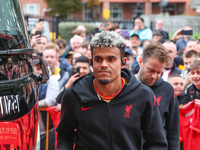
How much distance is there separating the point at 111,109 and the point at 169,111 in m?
1.14

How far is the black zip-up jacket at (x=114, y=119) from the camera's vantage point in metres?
2.43

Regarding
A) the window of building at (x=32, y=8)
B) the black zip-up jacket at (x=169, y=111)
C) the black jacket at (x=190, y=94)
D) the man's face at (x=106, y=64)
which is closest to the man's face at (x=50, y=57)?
the black jacket at (x=190, y=94)

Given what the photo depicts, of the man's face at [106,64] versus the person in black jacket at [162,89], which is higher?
the man's face at [106,64]

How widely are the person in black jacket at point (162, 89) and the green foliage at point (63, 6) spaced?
29.7 m

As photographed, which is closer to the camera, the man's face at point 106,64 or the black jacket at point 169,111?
the man's face at point 106,64

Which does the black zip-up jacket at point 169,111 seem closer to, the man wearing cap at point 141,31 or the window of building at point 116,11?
the man wearing cap at point 141,31

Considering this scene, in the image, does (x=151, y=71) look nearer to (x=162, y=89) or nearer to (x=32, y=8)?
(x=162, y=89)

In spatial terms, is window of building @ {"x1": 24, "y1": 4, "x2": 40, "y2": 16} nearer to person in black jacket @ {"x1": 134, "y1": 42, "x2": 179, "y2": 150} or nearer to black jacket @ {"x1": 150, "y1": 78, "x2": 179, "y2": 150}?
person in black jacket @ {"x1": 134, "y1": 42, "x2": 179, "y2": 150}

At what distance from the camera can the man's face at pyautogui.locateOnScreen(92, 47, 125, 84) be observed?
8.02 feet

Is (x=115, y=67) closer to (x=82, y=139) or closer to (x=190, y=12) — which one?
(x=82, y=139)

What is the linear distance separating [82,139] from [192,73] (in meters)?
3.05

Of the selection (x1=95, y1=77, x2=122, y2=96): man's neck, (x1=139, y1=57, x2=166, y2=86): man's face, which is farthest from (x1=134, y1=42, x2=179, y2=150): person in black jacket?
(x1=95, y1=77, x2=122, y2=96): man's neck

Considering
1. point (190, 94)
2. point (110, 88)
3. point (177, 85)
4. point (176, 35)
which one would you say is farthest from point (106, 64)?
point (176, 35)

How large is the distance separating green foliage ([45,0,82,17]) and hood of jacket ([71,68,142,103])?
1197 inches
